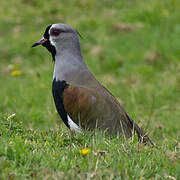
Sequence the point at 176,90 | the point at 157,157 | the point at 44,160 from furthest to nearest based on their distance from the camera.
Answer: the point at 176,90
the point at 157,157
the point at 44,160

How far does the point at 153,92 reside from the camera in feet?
30.6

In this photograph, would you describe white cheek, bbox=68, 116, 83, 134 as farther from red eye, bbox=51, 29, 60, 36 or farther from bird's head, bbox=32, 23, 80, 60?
red eye, bbox=51, 29, 60, 36

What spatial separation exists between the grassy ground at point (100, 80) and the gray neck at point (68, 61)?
1.90 ft

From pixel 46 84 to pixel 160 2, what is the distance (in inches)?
189

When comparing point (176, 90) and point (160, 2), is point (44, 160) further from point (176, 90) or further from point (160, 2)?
point (160, 2)

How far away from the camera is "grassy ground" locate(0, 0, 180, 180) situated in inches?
151

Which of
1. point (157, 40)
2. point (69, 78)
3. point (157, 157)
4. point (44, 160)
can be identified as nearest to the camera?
point (44, 160)

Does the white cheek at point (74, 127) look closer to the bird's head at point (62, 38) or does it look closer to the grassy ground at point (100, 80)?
the grassy ground at point (100, 80)

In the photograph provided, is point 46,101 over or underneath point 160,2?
underneath

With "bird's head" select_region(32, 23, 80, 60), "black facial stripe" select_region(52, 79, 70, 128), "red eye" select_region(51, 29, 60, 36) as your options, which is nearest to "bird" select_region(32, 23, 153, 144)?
"black facial stripe" select_region(52, 79, 70, 128)

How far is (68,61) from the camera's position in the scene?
5430 millimetres

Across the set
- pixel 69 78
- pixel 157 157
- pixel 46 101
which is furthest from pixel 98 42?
pixel 157 157

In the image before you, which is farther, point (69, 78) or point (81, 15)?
point (81, 15)

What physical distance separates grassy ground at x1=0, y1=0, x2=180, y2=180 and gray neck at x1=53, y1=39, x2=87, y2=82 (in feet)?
1.90
